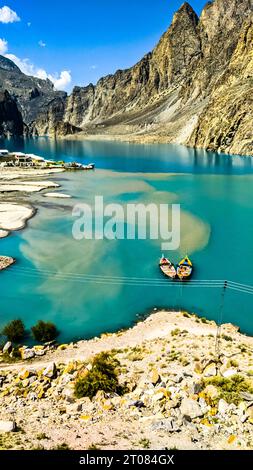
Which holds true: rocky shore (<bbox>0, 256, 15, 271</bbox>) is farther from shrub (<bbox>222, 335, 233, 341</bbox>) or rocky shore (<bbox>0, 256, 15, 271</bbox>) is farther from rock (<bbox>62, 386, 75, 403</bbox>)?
shrub (<bbox>222, 335, 233, 341</bbox>)

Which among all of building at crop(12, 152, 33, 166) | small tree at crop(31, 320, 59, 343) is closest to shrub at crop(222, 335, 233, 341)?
small tree at crop(31, 320, 59, 343)

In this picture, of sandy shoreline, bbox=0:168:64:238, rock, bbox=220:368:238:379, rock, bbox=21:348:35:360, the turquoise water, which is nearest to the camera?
rock, bbox=220:368:238:379

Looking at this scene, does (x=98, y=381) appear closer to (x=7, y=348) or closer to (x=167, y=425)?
(x=167, y=425)

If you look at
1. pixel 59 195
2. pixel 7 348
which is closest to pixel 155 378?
pixel 7 348

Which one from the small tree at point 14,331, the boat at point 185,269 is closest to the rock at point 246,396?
the small tree at point 14,331

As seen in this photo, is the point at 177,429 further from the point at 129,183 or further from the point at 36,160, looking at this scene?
the point at 36,160

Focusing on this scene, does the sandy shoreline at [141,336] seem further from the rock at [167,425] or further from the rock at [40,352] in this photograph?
the rock at [167,425]
